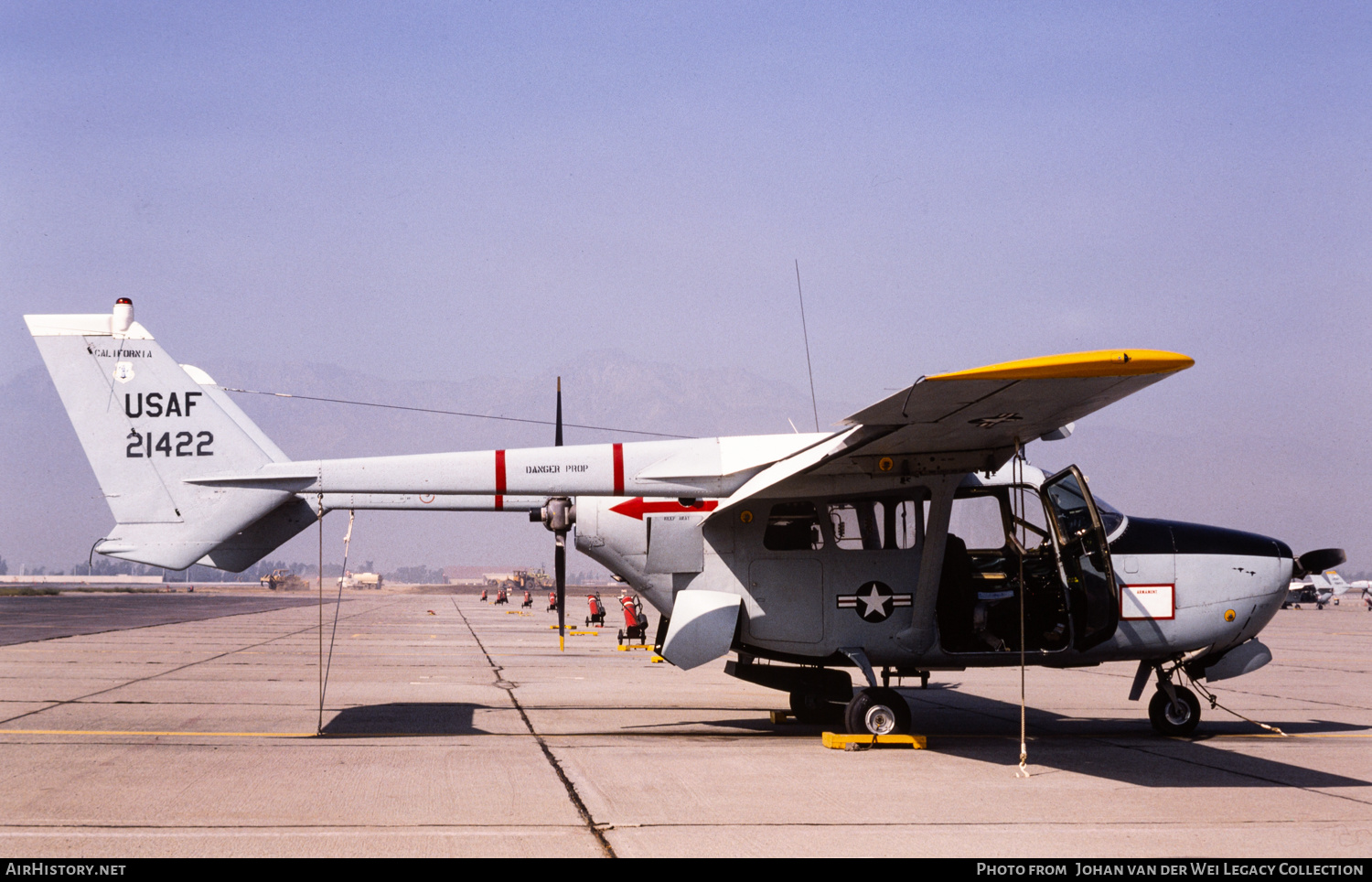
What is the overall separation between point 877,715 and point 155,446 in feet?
27.5

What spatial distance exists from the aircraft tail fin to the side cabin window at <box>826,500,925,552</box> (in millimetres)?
6113

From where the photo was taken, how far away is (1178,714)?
459 inches

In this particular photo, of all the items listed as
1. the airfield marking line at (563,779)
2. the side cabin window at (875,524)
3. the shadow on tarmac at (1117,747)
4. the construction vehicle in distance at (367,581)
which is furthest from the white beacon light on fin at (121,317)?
the construction vehicle in distance at (367,581)

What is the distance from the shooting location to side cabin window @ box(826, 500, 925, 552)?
36.6 feet

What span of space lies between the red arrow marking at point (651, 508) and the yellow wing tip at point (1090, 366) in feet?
13.8

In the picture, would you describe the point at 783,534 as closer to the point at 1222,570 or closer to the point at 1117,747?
the point at 1117,747

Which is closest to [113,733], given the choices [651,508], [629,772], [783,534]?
[629,772]

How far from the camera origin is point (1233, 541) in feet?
37.4

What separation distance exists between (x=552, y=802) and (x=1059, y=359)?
501cm
